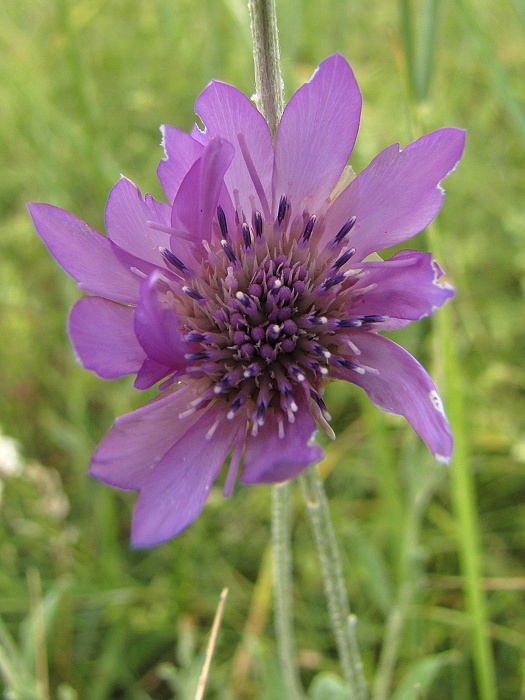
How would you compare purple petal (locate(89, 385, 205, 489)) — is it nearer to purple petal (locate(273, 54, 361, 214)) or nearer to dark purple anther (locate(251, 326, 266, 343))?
dark purple anther (locate(251, 326, 266, 343))

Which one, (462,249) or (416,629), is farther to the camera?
(462,249)

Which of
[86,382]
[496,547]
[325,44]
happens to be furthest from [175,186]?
[325,44]

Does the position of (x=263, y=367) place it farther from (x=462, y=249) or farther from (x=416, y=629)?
A: (x=462, y=249)

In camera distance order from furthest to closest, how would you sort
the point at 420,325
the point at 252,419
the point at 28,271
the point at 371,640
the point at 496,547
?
the point at 28,271, the point at 496,547, the point at 371,640, the point at 420,325, the point at 252,419

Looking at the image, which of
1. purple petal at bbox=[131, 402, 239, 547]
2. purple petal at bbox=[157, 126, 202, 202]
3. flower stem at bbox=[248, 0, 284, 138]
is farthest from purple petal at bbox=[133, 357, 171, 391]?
flower stem at bbox=[248, 0, 284, 138]

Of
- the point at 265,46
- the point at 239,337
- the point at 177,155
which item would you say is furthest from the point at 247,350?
the point at 265,46

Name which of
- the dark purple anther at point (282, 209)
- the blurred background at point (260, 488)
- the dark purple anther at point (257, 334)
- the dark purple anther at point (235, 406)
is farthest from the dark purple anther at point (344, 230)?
the blurred background at point (260, 488)
